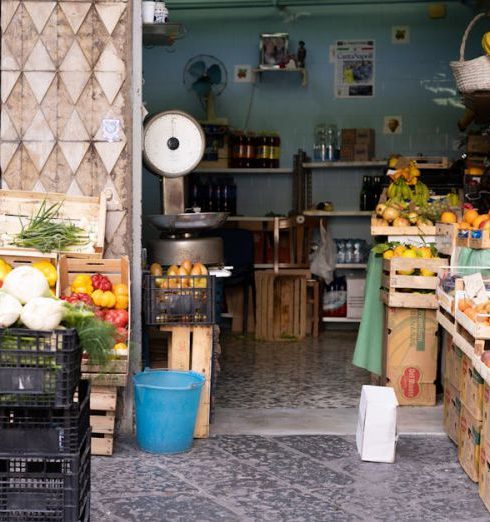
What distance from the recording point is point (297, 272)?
9.63m

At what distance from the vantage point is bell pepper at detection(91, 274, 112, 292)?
5.13 m

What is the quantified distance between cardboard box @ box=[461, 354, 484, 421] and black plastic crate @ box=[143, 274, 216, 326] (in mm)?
1438

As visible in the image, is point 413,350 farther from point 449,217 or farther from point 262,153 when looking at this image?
point 262,153

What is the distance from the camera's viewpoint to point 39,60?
5.41 metres

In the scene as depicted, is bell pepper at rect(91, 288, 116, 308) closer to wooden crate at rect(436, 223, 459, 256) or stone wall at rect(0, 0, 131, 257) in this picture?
stone wall at rect(0, 0, 131, 257)

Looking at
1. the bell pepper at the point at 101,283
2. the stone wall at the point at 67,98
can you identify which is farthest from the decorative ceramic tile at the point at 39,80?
the bell pepper at the point at 101,283

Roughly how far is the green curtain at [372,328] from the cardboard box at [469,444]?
1757 millimetres

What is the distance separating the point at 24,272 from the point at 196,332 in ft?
7.40

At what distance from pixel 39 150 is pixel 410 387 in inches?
111

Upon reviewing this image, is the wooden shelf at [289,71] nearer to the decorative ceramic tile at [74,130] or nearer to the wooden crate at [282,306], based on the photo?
the wooden crate at [282,306]

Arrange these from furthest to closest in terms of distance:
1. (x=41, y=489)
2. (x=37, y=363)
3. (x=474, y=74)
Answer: (x=474, y=74) < (x=41, y=489) < (x=37, y=363)

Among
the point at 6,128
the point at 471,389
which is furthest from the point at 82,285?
the point at 471,389

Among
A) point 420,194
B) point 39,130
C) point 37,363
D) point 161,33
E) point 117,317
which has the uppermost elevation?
point 161,33

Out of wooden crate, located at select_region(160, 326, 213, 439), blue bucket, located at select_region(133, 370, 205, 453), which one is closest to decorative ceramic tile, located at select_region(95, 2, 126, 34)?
wooden crate, located at select_region(160, 326, 213, 439)
